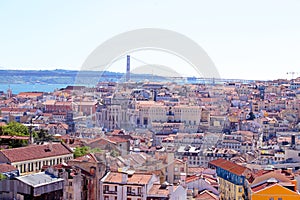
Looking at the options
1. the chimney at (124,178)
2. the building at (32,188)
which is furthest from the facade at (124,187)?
the building at (32,188)

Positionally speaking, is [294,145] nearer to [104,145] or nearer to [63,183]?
[104,145]

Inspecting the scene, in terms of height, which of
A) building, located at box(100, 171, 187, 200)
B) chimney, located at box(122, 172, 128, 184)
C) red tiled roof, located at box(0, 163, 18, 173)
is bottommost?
building, located at box(100, 171, 187, 200)

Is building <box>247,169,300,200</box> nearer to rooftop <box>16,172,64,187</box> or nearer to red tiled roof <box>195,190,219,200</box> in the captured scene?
red tiled roof <box>195,190,219,200</box>

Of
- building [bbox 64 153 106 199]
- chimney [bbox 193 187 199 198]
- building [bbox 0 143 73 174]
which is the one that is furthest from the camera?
building [bbox 0 143 73 174]

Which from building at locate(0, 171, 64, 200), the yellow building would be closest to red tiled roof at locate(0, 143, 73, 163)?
building at locate(0, 171, 64, 200)

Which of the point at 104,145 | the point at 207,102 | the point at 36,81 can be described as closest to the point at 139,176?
the point at 104,145

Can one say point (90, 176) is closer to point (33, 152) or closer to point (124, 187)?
point (124, 187)

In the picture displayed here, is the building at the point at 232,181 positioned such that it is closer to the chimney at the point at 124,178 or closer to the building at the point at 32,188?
the chimney at the point at 124,178
